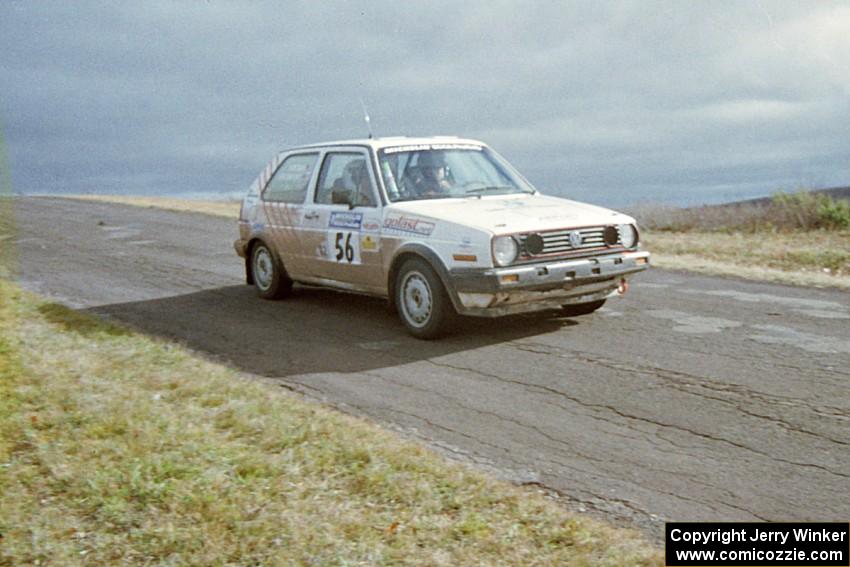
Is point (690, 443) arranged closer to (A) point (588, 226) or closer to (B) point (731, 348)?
(B) point (731, 348)

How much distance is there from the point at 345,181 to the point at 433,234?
177 cm

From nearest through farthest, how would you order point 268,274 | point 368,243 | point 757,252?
point 368,243 → point 268,274 → point 757,252

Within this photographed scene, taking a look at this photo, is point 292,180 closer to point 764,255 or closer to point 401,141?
point 401,141

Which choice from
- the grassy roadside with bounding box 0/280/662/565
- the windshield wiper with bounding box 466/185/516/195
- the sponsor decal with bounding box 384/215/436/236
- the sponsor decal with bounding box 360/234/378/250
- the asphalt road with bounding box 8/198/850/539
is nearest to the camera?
the grassy roadside with bounding box 0/280/662/565

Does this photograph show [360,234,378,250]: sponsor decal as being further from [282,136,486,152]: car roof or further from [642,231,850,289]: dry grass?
[642,231,850,289]: dry grass

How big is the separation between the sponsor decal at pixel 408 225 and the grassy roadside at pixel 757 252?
201 inches

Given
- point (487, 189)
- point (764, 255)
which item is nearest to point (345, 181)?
point (487, 189)

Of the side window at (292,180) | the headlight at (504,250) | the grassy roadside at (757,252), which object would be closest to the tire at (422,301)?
the headlight at (504,250)

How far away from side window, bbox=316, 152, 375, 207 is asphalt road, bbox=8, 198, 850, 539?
1.24m

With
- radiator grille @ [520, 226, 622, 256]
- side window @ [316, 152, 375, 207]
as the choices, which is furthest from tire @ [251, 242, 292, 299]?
radiator grille @ [520, 226, 622, 256]

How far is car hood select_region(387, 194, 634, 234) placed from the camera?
7.87 metres

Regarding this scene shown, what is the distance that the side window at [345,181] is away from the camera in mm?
9125

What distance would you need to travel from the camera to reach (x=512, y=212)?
8188 millimetres

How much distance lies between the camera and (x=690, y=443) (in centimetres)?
534
